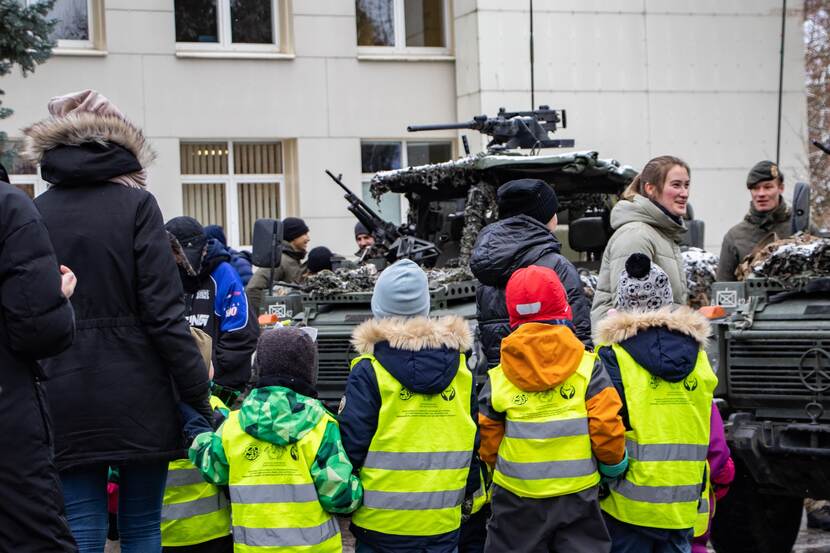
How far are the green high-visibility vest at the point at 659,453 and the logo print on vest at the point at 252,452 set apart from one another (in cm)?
133

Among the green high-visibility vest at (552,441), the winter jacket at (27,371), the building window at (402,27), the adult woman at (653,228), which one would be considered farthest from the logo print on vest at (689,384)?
the building window at (402,27)

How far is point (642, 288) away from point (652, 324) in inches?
9.8

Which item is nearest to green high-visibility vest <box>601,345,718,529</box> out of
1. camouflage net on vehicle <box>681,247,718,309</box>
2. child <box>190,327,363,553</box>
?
child <box>190,327,363,553</box>

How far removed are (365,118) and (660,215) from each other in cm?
977

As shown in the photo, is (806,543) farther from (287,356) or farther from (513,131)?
(287,356)

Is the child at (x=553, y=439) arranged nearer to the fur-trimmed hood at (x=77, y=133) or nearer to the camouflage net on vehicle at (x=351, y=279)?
the fur-trimmed hood at (x=77, y=133)

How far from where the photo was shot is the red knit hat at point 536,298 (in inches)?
179

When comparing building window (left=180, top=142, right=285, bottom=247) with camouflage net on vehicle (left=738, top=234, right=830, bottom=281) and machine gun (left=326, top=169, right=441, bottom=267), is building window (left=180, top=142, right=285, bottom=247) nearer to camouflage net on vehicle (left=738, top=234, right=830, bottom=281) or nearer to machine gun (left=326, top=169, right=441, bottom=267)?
machine gun (left=326, top=169, right=441, bottom=267)

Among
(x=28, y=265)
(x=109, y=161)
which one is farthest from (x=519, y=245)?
(x=28, y=265)

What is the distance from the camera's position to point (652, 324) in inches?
187

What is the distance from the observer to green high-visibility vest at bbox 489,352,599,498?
14.6ft

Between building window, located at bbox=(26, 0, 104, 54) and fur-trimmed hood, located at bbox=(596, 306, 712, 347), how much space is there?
1107cm

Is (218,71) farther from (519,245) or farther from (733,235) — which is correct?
(519,245)

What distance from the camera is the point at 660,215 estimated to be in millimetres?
5992
